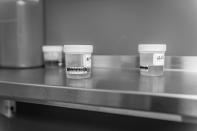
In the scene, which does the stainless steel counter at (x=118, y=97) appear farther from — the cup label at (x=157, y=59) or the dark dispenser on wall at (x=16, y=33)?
the dark dispenser on wall at (x=16, y=33)

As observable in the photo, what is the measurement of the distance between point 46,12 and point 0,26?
24 centimetres

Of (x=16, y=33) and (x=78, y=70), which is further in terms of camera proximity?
(x=16, y=33)

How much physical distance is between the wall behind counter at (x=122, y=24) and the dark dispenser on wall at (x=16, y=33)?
15 centimetres

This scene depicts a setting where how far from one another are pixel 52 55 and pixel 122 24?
12.4 inches

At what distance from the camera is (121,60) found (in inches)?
33.6

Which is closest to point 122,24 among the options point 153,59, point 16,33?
point 153,59

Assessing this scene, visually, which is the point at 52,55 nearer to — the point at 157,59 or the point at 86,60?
the point at 86,60

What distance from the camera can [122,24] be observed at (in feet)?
2.84

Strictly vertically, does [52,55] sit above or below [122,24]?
below

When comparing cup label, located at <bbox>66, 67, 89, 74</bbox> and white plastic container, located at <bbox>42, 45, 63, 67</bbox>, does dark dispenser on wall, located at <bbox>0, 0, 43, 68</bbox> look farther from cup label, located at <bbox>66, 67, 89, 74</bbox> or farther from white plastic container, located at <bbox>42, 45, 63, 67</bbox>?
cup label, located at <bbox>66, 67, 89, 74</bbox>

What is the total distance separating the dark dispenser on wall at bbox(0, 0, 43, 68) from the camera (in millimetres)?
821

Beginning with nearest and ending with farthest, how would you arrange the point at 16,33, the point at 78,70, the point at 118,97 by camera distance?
the point at 118,97, the point at 78,70, the point at 16,33

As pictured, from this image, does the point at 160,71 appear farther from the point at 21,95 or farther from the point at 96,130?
the point at 21,95

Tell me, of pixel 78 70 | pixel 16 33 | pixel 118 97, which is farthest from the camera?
pixel 16 33
